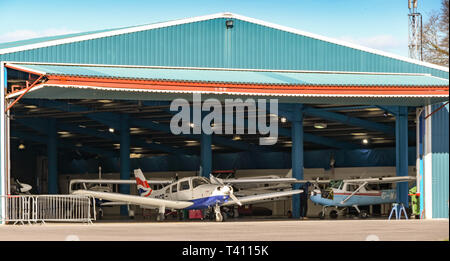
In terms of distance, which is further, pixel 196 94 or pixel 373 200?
pixel 373 200

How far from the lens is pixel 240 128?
131 ft

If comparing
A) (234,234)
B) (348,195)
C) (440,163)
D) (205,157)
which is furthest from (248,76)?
(234,234)

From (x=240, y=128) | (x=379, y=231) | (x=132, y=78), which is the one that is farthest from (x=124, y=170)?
(x=379, y=231)

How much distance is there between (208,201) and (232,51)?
19.6ft

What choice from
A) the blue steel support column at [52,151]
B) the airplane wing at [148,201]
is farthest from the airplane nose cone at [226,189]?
the blue steel support column at [52,151]

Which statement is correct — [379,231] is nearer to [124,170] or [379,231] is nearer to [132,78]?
[132,78]

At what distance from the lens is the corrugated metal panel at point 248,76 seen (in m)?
26.7

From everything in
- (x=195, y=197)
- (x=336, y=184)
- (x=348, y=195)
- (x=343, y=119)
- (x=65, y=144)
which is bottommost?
(x=348, y=195)

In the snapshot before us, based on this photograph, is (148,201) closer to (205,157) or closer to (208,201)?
(208,201)

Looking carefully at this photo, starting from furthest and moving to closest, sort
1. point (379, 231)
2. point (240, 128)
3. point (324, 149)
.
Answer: point (324, 149) → point (240, 128) → point (379, 231)

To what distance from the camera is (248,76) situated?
29.1m

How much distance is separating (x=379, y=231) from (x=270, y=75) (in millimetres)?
9984

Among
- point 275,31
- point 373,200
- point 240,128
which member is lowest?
point 373,200

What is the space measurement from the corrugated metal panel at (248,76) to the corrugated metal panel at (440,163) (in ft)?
5.18
